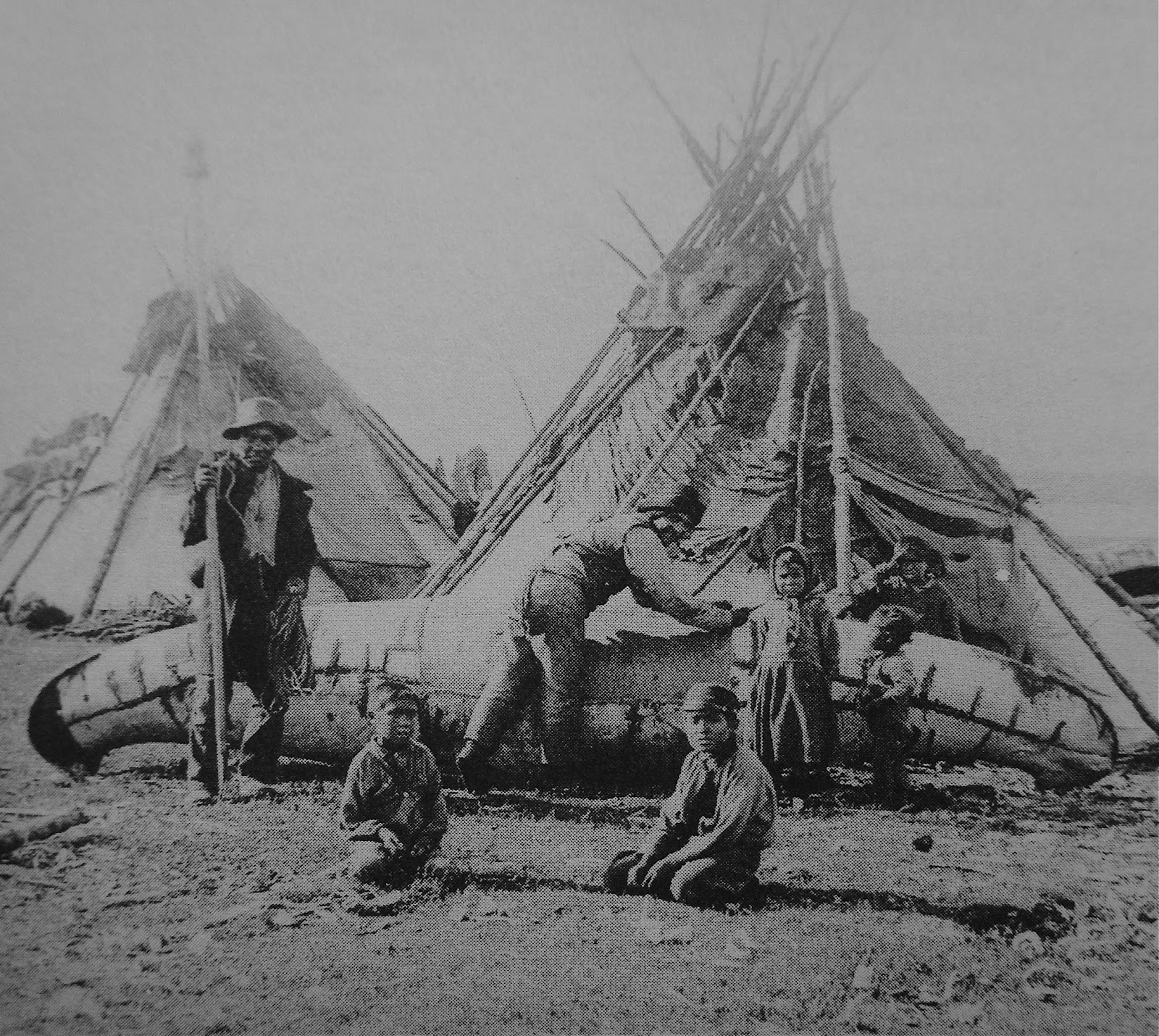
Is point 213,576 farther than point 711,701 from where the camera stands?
Yes

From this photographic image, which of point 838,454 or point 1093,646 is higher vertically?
point 838,454

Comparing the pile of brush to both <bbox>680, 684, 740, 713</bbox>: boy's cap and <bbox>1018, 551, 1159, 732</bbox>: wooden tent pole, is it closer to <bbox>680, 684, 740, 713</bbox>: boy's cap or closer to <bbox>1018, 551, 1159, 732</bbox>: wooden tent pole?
<bbox>680, 684, 740, 713</bbox>: boy's cap

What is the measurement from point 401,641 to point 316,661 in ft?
1.00

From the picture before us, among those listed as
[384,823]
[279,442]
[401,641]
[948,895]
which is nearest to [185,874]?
[384,823]

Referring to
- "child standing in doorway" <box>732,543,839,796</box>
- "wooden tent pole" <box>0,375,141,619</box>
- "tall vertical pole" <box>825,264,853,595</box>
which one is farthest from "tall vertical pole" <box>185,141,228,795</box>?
"tall vertical pole" <box>825,264,853,595</box>

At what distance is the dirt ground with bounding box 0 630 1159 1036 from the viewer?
7.49ft

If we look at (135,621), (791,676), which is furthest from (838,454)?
(135,621)

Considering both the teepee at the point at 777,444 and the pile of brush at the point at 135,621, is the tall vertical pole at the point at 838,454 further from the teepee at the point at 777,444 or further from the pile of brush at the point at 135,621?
the pile of brush at the point at 135,621

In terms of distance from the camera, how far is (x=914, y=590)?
2.87 metres

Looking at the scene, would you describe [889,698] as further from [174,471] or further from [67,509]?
[67,509]

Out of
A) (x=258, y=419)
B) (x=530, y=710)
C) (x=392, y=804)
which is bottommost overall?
(x=392, y=804)

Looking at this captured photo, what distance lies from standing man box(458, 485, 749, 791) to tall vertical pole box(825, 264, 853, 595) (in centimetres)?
37

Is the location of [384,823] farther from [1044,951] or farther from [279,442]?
[1044,951]

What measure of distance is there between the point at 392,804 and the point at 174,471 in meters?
1.45
